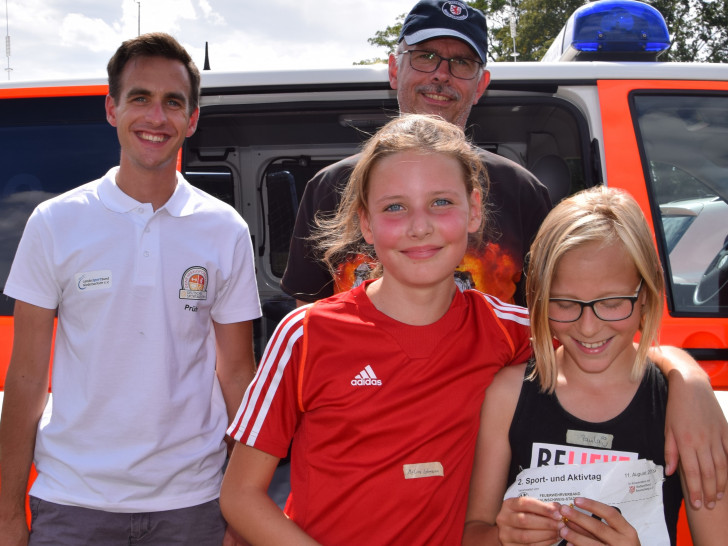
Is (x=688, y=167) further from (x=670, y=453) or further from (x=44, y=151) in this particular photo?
(x=44, y=151)

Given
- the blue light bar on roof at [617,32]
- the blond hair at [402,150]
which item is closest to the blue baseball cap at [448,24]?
the blond hair at [402,150]

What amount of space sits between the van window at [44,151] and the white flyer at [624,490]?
1789mm

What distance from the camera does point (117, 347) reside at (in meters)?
1.75

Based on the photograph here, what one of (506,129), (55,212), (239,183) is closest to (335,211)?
(55,212)

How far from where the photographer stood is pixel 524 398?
1.52 m

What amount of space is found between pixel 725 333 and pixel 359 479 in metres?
1.28

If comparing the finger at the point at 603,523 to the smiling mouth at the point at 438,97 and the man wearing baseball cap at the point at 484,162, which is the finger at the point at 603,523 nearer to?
the man wearing baseball cap at the point at 484,162

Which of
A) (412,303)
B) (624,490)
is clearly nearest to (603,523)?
(624,490)

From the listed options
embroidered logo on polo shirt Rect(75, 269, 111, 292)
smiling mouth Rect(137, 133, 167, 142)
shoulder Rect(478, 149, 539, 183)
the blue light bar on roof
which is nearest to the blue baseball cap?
shoulder Rect(478, 149, 539, 183)

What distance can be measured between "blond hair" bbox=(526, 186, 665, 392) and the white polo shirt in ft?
2.86

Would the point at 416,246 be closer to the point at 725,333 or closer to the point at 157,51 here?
the point at 157,51

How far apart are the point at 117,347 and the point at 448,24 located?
1388 mm

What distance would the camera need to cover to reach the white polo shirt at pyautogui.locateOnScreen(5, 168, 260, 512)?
5.74ft

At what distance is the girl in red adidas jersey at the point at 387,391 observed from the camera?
1452 millimetres
